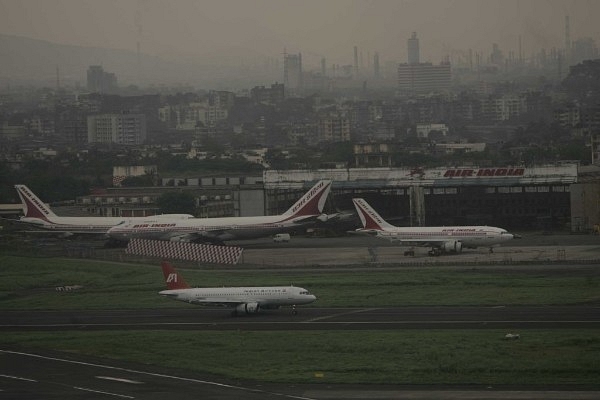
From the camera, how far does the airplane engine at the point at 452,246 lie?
308 feet

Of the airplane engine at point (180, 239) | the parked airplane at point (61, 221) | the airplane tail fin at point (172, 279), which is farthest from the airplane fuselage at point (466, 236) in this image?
the airplane tail fin at point (172, 279)

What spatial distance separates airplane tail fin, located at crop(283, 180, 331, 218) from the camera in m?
106

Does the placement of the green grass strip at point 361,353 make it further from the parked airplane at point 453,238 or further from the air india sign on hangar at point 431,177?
the air india sign on hangar at point 431,177

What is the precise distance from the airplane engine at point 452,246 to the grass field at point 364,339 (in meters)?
10.9

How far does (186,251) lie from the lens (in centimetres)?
9700

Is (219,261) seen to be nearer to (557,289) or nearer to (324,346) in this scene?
(557,289)

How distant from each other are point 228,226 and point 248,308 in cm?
3925

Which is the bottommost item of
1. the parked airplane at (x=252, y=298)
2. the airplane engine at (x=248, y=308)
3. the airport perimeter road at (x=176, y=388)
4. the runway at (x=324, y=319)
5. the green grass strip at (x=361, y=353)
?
the airport perimeter road at (x=176, y=388)

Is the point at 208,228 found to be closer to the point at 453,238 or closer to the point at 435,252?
the point at 435,252

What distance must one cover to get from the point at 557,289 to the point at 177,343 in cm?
2400

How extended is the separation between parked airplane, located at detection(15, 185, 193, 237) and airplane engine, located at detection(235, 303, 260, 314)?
151ft

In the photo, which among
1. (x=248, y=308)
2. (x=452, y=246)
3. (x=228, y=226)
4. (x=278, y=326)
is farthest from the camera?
(x=228, y=226)

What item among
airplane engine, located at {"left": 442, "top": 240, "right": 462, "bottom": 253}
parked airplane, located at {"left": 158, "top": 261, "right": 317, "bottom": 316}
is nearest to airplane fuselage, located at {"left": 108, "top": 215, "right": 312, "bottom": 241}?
airplane engine, located at {"left": 442, "top": 240, "right": 462, "bottom": 253}

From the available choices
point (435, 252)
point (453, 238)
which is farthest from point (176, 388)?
point (453, 238)
